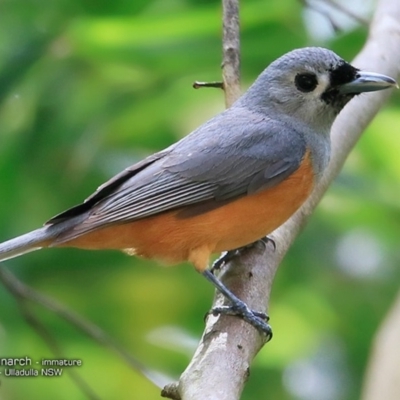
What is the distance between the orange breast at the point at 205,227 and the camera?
14.5 ft

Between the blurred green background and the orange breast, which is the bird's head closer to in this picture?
the orange breast

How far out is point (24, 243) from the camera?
4.28 meters

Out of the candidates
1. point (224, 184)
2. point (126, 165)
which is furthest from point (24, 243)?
point (126, 165)

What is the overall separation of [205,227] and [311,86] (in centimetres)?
95

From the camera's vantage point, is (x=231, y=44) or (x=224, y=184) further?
(x=231, y=44)

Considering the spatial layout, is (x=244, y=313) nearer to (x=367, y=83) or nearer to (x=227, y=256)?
(x=227, y=256)

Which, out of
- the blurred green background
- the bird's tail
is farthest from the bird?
the blurred green background

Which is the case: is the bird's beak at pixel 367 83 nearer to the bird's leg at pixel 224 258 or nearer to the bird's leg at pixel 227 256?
the bird's leg at pixel 227 256

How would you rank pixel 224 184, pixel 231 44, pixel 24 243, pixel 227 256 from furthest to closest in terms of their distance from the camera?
1. pixel 231 44
2. pixel 227 256
3. pixel 224 184
4. pixel 24 243

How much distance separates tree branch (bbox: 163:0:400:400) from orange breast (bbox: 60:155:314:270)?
157 millimetres

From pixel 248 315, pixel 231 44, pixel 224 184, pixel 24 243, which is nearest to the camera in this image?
pixel 248 315

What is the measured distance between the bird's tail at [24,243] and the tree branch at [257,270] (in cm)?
83

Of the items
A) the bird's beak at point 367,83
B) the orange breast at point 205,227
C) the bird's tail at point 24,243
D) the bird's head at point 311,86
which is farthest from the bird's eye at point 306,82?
the bird's tail at point 24,243

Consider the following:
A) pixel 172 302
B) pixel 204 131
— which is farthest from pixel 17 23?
pixel 172 302
